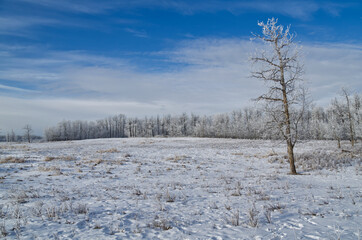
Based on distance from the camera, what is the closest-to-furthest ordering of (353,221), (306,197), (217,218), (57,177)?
1. (353,221)
2. (217,218)
3. (306,197)
4. (57,177)

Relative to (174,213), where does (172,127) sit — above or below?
above

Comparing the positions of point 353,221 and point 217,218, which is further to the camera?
point 217,218

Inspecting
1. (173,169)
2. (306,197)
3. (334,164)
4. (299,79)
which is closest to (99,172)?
(173,169)

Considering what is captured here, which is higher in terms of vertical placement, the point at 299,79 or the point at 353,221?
the point at 299,79

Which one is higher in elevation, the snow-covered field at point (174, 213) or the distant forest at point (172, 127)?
the distant forest at point (172, 127)

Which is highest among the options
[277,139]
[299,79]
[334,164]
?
[299,79]

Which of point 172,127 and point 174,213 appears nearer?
point 174,213

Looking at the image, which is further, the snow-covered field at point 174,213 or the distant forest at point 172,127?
the distant forest at point 172,127

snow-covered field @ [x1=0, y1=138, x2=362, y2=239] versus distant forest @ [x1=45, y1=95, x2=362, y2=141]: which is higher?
distant forest @ [x1=45, y1=95, x2=362, y2=141]

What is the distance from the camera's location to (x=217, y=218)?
5.98 meters

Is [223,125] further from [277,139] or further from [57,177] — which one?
[57,177]

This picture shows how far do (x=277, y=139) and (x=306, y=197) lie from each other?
8.31m

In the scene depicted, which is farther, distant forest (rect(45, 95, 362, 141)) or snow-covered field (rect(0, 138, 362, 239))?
distant forest (rect(45, 95, 362, 141))

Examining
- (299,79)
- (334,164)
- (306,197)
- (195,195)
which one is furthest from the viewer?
(334,164)
